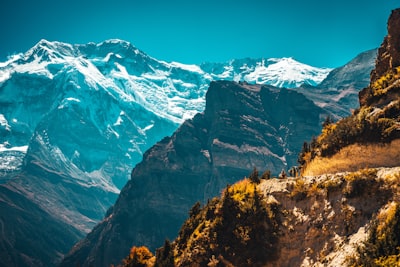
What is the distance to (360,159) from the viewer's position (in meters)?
25.5

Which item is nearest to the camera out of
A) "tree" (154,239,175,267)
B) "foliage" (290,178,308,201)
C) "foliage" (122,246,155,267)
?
"foliage" (290,178,308,201)

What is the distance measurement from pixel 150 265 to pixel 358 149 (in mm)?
17413

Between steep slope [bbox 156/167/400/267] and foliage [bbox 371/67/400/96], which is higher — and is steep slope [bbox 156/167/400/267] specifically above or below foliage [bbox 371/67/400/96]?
below

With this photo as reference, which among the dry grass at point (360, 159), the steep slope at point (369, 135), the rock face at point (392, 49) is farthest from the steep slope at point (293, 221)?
the rock face at point (392, 49)

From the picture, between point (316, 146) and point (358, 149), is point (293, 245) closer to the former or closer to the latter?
point (358, 149)

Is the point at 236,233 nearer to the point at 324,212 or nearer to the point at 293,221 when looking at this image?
the point at 293,221

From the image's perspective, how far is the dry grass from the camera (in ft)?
80.2

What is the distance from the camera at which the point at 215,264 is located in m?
26.2

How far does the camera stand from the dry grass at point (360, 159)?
2444 cm

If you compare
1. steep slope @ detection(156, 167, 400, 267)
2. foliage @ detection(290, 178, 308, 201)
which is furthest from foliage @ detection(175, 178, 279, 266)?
foliage @ detection(290, 178, 308, 201)

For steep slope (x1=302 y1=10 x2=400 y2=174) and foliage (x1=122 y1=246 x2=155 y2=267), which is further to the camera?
foliage (x1=122 y1=246 x2=155 y2=267)

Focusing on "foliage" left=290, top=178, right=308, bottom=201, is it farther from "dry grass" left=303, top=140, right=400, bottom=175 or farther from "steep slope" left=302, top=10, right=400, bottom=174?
"steep slope" left=302, top=10, right=400, bottom=174

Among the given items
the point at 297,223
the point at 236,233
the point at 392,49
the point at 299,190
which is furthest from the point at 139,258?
the point at 392,49

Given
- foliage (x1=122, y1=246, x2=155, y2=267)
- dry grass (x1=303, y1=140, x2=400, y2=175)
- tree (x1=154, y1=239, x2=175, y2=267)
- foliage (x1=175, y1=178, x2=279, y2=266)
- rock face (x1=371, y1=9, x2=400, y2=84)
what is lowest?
foliage (x1=122, y1=246, x2=155, y2=267)
